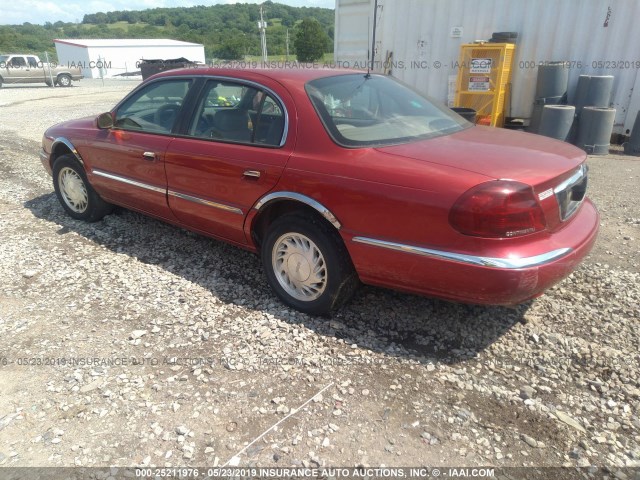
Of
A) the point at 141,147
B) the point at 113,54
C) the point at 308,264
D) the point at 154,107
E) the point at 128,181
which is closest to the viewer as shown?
the point at 308,264

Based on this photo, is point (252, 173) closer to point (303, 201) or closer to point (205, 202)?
point (303, 201)

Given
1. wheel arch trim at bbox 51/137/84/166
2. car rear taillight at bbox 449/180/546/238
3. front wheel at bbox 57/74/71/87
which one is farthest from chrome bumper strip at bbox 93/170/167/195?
front wheel at bbox 57/74/71/87

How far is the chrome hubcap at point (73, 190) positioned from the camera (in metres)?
4.89

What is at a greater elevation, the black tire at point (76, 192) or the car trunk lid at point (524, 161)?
the car trunk lid at point (524, 161)

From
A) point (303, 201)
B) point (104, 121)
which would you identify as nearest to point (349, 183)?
point (303, 201)

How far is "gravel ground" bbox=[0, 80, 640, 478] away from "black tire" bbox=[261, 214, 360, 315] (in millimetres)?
139

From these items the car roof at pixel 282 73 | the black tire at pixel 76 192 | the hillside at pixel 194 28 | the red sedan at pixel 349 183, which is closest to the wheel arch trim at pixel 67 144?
the black tire at pixel 76 192

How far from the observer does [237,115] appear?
134 inches

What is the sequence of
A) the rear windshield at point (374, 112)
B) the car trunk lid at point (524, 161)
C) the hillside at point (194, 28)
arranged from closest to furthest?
the car trunk lid at point (524, 161) < the rear windshield at point (374, 112) < the hillside at point (194, 28)

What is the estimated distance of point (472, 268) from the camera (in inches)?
95.3

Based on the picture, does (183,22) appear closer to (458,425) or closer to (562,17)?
(562,17)

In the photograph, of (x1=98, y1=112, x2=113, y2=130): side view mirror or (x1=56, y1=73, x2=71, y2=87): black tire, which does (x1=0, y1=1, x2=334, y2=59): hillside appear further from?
(x1=98, y1=112, x2=113, y2=130): side view mirror

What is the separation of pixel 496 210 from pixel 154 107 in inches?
120

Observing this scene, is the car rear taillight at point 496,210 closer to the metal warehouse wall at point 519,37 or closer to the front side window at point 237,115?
the front side window at point 237,115
